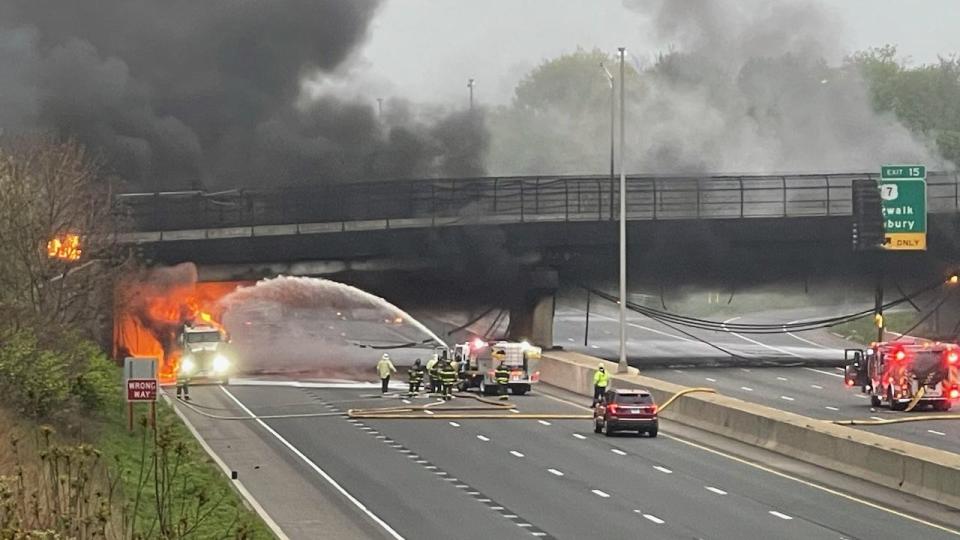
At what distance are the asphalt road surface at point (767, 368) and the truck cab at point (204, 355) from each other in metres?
14.6

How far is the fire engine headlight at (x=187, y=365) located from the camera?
5894 cm

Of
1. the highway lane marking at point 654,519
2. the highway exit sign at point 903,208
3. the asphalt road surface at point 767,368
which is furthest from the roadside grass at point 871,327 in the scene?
the highway lane marking at point 654,519

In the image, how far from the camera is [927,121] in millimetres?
127438

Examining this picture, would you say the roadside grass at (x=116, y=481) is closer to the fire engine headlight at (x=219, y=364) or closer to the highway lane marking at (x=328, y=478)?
the highway lane marking at (x=328, y=478)

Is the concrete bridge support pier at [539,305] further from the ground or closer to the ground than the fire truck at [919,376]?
further from the ground

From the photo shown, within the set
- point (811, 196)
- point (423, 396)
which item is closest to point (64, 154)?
point (423, 396)

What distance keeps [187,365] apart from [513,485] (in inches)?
1115

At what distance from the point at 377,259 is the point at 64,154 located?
53.3 ft

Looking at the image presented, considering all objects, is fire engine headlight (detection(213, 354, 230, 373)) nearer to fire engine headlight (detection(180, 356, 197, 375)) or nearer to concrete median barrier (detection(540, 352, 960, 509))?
fire engine headlight (detection(180, 356, 197, 375))

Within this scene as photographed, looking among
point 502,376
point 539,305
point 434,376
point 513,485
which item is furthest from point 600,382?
point 539,305

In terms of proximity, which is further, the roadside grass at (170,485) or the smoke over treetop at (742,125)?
the smoke over treetop at (742,125)

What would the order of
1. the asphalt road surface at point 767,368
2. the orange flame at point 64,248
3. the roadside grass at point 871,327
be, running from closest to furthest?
the orange flame at point 64,248 < the asphalt road surface at point 767,368 < the roadside grass at point 871,327

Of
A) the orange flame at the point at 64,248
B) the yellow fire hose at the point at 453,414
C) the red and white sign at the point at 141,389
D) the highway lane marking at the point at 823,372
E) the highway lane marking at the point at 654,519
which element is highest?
→ the orange flame at the point at 64,248

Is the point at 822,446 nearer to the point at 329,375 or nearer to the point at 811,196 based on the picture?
the point at 329,375
